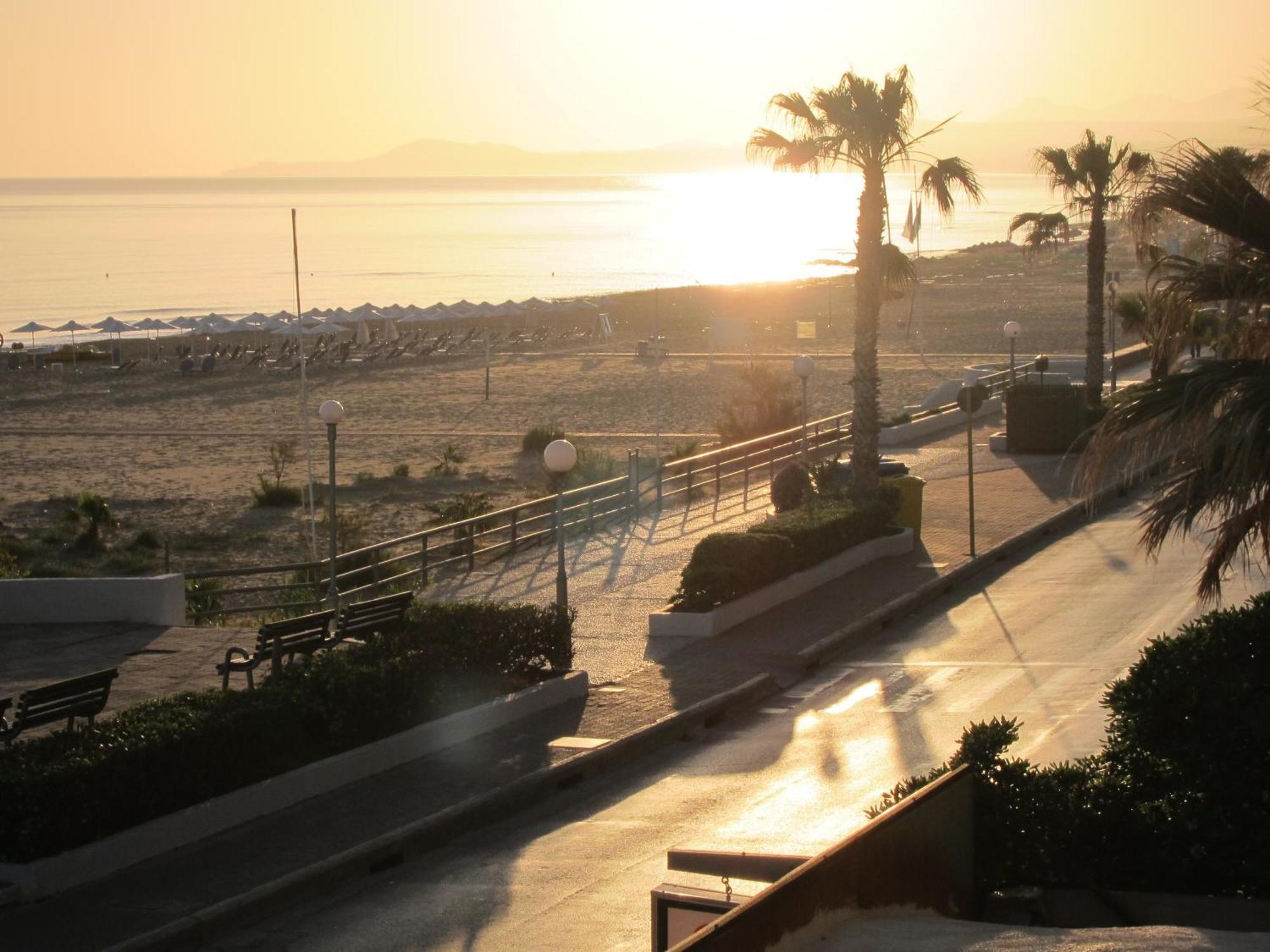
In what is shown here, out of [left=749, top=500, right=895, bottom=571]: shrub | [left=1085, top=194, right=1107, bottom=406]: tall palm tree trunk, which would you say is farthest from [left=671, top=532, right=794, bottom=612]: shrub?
[left=1085, top=194, right=1107, bottom=406]: tall palm tree trunk

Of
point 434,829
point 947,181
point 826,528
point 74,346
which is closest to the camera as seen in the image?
point 434,829

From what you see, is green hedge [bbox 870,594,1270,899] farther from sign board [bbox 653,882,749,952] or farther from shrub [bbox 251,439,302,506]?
shrub [bbox 251,439,302,506]

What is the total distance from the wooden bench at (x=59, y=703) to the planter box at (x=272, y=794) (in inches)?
38.0

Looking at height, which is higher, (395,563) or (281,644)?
(281,644)

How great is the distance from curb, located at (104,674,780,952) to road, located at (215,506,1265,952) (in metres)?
0.11

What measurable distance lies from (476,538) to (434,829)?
530 inches

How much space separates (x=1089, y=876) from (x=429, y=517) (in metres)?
21.7

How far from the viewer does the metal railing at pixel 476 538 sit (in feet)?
64.3

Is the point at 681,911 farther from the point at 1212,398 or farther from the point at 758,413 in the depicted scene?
the point at 758,413

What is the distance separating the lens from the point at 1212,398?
895cm

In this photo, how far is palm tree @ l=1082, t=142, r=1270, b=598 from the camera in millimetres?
8734

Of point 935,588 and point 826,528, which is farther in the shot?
point 826,528

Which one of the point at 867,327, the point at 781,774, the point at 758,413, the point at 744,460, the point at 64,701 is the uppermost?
the point at 867,327

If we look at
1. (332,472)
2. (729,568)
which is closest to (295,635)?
(332,472)
